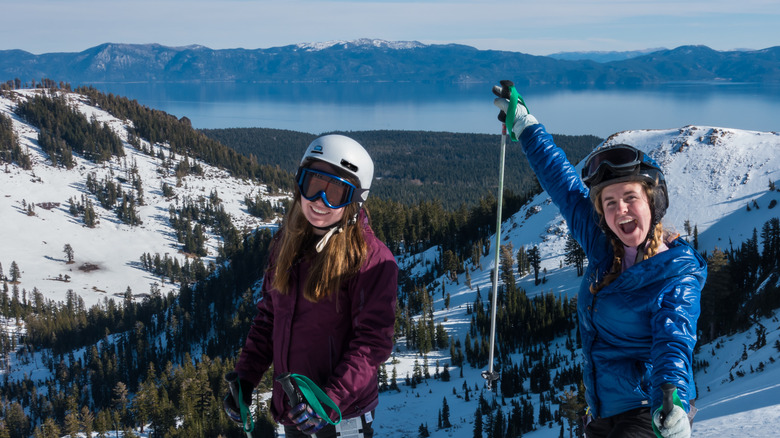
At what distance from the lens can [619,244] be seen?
4656mm

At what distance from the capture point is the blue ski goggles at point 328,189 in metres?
4.98

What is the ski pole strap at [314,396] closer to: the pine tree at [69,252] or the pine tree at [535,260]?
the pine tree at [535,260]

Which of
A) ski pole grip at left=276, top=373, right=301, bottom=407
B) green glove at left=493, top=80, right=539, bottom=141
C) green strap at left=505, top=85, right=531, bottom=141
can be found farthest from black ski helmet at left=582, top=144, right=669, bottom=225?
ski pole grip at left=276, top=373, right=301, bottom=407

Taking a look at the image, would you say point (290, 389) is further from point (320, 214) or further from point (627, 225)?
point (627, 225)

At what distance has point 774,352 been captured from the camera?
3125 centimetres

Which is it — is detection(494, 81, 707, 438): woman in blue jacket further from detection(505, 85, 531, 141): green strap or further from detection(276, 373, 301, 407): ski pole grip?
detection(276, 373, 301, 407): ski pole grip

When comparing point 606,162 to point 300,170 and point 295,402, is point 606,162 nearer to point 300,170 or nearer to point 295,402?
point 300,170

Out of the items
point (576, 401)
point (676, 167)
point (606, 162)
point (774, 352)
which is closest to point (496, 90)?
point (606, 162)

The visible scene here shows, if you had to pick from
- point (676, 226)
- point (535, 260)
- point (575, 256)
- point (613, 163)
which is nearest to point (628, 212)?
point (613, 163)

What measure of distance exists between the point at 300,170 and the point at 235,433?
7268 cm

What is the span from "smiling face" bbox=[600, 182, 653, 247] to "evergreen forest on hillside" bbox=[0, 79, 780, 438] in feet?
85.2

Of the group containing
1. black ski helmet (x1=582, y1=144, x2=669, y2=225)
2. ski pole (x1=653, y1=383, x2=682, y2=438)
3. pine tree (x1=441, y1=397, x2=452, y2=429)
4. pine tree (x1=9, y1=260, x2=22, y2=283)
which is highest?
black ski helmet (x1=582, y1=144, x2=669, y2=225)

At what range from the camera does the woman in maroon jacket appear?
439 cm

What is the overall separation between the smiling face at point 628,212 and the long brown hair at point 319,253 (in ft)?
7.14
